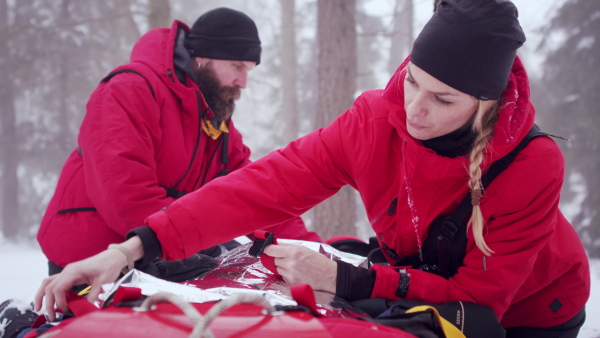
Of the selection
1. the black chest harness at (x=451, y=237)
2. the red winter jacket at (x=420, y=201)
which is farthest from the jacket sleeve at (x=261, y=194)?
the black chest harness at (x=451, y=237)

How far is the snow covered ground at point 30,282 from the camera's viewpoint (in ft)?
10.5

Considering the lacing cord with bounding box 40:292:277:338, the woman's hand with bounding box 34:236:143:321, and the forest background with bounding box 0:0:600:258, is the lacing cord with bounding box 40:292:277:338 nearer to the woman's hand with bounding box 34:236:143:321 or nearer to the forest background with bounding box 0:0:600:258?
the woman's hand with bounding box 34:236:143:321

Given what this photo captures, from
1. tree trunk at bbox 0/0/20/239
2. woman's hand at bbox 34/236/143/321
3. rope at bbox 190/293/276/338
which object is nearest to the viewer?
rope at bbox 190/293/276/338

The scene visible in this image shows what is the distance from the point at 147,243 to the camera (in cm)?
189

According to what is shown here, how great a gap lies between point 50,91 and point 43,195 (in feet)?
9.93

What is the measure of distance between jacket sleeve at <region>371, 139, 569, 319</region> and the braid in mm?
75

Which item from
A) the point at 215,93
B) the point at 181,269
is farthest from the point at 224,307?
the point at 215,93

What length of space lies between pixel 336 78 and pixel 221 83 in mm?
3066

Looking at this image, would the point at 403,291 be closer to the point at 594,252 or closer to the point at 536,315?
the point at 536,315

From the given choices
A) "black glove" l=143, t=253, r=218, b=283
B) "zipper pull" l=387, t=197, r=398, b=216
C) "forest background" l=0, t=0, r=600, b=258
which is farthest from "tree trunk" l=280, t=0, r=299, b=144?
"zipper pull" l=387, t=197, r=398, b=216

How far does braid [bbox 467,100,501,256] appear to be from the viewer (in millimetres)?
1948

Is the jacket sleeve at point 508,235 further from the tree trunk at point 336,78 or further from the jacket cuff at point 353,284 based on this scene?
the tree trunk at point 336,78

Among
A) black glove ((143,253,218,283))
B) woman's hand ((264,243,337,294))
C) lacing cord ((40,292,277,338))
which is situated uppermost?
lacing cord ((40,292,277,338))

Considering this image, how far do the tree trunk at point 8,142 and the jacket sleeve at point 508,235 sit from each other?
12.0 meters
